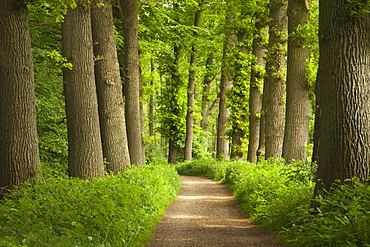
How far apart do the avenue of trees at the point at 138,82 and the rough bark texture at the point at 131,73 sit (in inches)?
1.6

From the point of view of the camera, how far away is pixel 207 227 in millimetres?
7988

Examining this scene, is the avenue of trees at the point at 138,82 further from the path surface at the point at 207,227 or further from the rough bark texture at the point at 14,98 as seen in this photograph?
the path surface at the point at 207,227

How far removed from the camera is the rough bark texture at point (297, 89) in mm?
11672

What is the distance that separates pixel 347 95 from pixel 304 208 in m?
2.20

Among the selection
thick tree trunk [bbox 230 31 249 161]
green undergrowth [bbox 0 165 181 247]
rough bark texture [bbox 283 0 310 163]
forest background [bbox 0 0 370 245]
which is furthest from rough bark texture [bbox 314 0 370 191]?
thick tree trunk [bbox 230 31 249 161]

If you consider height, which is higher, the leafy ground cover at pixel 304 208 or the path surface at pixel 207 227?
the leafy ground cover at pixel 304 208

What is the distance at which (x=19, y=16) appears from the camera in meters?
7.21

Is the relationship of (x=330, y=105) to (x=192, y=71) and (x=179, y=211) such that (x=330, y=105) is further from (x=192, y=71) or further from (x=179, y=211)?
(x=192, y=71)

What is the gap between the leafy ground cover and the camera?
4.49 meters

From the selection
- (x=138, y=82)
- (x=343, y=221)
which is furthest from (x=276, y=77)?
(x=343, y=221)

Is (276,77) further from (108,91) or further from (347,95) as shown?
(347,95)

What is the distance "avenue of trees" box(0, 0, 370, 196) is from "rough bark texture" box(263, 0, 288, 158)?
4cm

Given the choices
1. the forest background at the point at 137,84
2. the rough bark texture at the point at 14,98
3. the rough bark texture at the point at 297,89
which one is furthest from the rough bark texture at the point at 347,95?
the rough bark texture at the point at 297,89

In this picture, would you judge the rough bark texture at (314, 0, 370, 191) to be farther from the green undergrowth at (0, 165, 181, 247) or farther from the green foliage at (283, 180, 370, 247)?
the green undergrowth at (0, 165, 181, 247)
